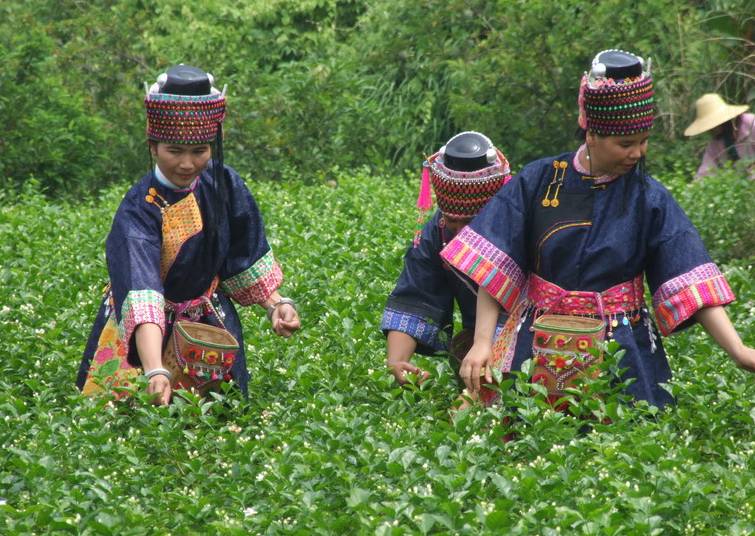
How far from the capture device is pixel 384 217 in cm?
946

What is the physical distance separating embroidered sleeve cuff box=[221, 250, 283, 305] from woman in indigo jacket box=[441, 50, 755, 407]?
3.14ft

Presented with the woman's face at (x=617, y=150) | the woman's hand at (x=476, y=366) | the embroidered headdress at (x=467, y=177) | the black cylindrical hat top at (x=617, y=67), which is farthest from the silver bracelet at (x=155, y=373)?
the black cylindrical hat top at (x=617, y=67)

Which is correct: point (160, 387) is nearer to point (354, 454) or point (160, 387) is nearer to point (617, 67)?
point (354, 454)

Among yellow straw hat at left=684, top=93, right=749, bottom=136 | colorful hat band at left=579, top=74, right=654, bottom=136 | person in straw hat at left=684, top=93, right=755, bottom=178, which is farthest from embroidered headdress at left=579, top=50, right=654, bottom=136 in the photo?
yellow straw hat at left=684, top=93, right=749, bottom=136

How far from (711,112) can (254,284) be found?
5.93m

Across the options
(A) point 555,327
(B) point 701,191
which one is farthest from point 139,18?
(A) point 555,327

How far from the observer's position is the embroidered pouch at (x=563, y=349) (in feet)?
15.4

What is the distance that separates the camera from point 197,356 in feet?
17.0

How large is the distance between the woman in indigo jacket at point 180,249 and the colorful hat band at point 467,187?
0.73 meters

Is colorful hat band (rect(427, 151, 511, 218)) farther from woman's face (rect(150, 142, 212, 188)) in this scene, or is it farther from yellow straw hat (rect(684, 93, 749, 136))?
yellow straw hat (rect(684, 93, 749, 136))

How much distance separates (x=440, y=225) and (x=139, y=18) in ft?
31.5

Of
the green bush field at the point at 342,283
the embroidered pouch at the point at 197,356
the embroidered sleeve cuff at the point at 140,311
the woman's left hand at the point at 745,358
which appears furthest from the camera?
the embroidered pouch at the point at 197,356

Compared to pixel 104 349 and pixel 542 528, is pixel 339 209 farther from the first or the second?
pixel 542 528

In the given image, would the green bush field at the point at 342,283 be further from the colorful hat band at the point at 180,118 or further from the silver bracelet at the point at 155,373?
the colorful hat band at the point at 180,118
